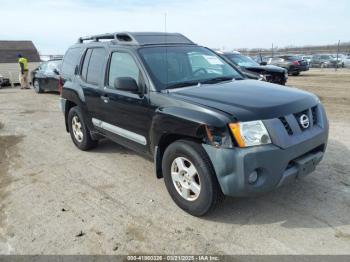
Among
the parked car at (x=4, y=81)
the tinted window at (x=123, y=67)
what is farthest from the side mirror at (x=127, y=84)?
the parked car at (x=4, y=81)

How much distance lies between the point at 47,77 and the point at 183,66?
11435 mm

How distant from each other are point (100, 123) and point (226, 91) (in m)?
2.24

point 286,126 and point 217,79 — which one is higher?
point 217,79

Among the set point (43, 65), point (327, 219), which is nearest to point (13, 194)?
point (327, 219)

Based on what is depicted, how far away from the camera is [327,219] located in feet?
11.3

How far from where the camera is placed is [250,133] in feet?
10.2

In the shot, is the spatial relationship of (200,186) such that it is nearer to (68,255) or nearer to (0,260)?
(68,255)

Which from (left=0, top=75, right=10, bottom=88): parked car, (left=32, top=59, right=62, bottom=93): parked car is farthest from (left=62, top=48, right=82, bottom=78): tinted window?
(left=0, top=75, right=10, bottom=88): parked car

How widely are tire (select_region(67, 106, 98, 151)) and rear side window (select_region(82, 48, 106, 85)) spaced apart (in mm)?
707

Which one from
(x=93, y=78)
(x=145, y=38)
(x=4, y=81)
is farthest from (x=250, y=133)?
(x=4, y=81)

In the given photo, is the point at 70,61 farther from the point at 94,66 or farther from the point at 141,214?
the point at 141,214

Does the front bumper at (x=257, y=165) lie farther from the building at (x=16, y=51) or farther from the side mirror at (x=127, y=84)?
the building at (x=16, y=51)

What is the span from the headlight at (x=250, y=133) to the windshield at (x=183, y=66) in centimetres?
119

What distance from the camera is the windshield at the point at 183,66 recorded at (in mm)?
4086
